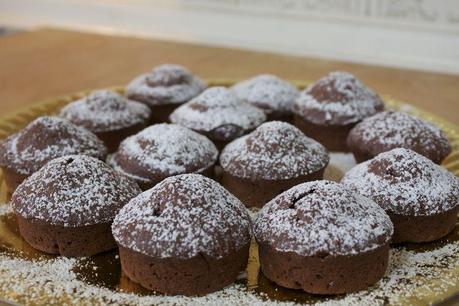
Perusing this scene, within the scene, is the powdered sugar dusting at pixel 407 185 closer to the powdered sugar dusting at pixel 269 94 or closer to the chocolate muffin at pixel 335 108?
the chocolate muffin at pixel 335 108

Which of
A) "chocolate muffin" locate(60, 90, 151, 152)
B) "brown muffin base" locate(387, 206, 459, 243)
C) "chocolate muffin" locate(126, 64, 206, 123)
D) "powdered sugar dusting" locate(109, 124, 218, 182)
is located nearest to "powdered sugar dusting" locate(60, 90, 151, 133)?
"chocolate muffin" locate(60, 90, 151, 152)

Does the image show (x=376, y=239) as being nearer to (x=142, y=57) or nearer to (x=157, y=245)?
(x=157, y=245)

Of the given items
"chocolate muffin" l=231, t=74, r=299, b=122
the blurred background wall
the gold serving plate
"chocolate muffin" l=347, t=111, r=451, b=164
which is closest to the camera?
the gold serving plate

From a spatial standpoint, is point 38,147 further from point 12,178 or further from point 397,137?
point 397,137

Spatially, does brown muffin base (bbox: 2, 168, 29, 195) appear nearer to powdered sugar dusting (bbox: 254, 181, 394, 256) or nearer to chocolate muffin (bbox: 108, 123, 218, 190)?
chocolate muffin (bbox: 108, 123, 218, 190)

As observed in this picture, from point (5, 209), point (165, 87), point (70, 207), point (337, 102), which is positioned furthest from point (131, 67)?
point (70, 207)

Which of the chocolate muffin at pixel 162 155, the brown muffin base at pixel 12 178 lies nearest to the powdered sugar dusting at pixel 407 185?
the chocolate muffin at pixel 162 155

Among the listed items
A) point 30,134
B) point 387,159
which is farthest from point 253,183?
point 30,134
